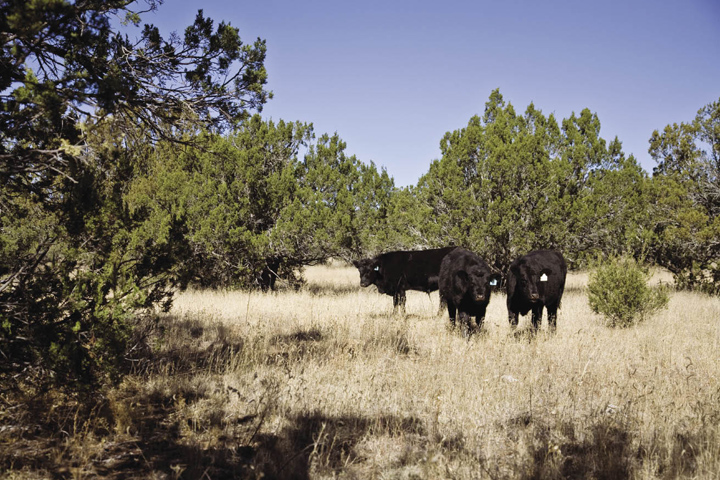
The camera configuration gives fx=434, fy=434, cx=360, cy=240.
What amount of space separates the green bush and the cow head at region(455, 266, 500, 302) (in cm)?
322

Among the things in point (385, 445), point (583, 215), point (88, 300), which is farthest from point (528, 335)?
point (583, 215)

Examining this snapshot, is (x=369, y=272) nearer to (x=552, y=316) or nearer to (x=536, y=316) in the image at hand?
(x=536, y=316)

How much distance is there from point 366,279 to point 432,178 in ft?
16.2

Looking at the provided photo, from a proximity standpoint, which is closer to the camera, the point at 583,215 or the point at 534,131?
the point at 583,215

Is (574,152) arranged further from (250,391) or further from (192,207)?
(250,391)

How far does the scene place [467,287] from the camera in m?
7.75

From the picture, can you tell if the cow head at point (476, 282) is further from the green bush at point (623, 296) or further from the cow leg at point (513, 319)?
the green bush at point (623, 296)

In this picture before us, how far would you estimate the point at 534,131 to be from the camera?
15688 millimetres

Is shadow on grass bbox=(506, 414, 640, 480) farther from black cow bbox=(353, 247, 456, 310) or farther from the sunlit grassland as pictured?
black cow bbox=(353, 247, 456, 310)

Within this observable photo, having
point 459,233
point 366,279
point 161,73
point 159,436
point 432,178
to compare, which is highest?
point 432,178

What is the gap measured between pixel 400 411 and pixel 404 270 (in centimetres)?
791

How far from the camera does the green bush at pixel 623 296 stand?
8867 millimetres

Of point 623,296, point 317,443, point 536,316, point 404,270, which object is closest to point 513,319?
point 536,316

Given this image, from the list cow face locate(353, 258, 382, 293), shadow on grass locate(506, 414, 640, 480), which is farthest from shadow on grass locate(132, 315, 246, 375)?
cow face locate(353, 258, 382, 293)
